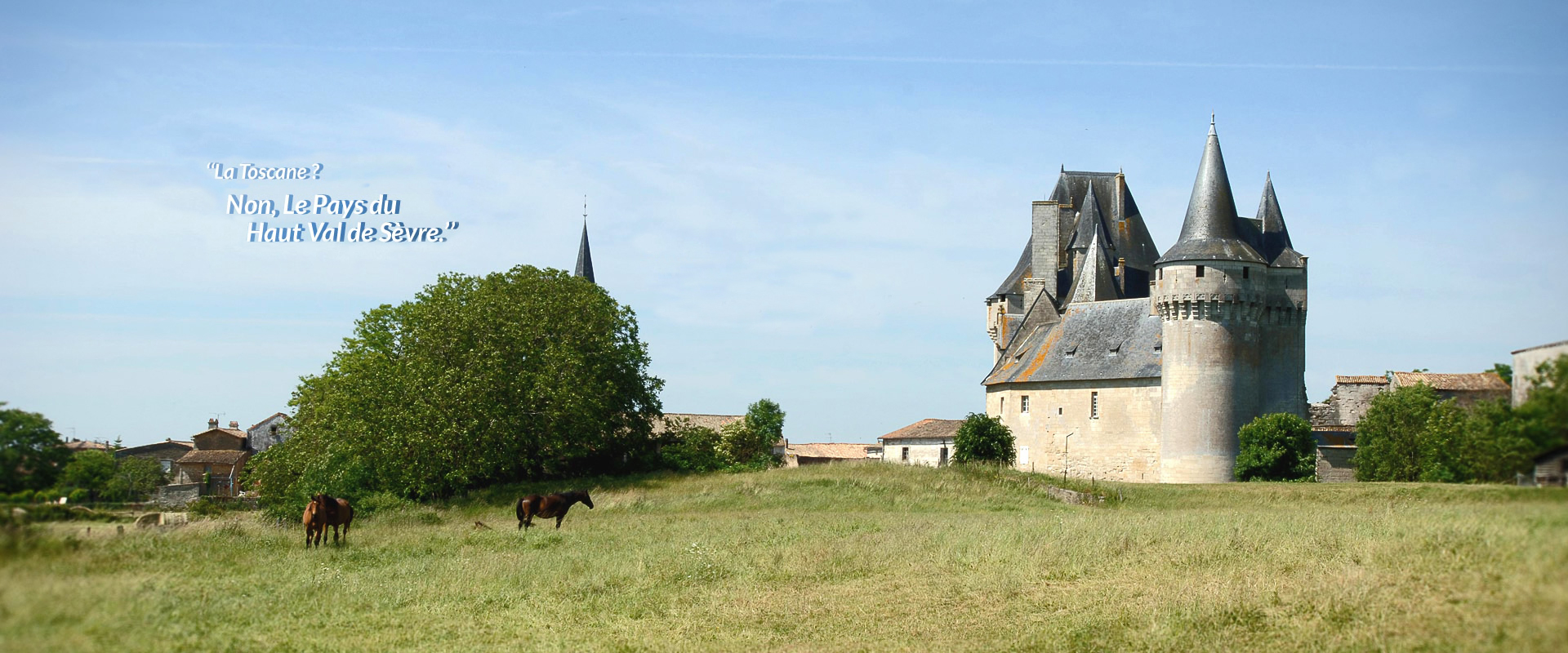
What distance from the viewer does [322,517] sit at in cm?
1897

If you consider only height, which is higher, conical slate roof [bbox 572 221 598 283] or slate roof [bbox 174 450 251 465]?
conical slate roof [bbox 572 221 598 283]

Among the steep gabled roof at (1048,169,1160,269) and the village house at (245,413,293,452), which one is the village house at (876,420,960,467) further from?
the village house at (245,413,293,452)

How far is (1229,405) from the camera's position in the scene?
49.4 metres

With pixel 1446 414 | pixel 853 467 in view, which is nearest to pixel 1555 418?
pixel 1446 414

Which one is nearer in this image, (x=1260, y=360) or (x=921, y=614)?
(x=921, y=614)

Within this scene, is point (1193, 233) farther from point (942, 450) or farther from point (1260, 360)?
point (942, 450)

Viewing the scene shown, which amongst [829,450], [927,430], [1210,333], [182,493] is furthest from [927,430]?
[182,493]

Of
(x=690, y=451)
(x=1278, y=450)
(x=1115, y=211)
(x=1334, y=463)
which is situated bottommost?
(x=690, y=451)

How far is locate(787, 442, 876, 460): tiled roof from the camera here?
325 ft

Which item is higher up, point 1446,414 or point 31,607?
point 1446,414

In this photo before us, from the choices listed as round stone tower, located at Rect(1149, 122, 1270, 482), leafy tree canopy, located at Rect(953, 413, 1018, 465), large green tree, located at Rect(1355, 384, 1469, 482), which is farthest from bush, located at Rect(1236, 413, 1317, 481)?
leafy tree canopy, located at Rect(953, 413, 1018, 465)

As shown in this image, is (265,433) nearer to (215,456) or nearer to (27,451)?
(215,456)

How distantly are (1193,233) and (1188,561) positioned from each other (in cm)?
3850

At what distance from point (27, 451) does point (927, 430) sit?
3029 inches
